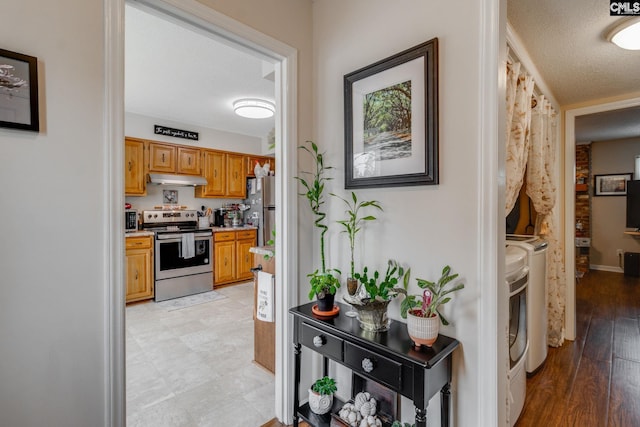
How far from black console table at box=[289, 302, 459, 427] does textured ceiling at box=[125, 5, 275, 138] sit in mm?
1598

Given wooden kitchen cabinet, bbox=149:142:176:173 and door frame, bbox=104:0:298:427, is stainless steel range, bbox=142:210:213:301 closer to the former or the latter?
wooden kitchen cabinet, bbox=149:142:176:173

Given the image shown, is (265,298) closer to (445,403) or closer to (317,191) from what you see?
(317,191)

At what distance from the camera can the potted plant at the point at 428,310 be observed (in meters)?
1.15

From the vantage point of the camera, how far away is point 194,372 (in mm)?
2354

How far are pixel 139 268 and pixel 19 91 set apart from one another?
351cm

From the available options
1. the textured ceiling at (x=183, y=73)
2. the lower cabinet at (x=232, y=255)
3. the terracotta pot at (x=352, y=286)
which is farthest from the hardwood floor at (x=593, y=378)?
the lower cabinet at (x=232, y=255)

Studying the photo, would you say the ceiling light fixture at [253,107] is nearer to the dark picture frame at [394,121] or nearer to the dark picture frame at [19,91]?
the dark picture frame at [394,121]

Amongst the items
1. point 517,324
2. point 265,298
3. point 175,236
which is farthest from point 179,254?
point 517,324

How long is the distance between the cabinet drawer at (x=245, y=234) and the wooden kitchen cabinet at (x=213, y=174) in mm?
763

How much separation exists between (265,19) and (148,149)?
3.44 metres

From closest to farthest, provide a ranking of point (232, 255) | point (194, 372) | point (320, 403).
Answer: point (320, 403)
point (194, 372)
point (232, 255)

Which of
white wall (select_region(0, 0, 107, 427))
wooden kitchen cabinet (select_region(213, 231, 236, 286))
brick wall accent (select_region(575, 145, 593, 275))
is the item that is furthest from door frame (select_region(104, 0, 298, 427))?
brick wall accent (select_region(575, 145, 593, 275))

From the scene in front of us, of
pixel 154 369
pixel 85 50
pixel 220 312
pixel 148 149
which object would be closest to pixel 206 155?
pixel 148 149

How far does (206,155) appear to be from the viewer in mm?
4918
